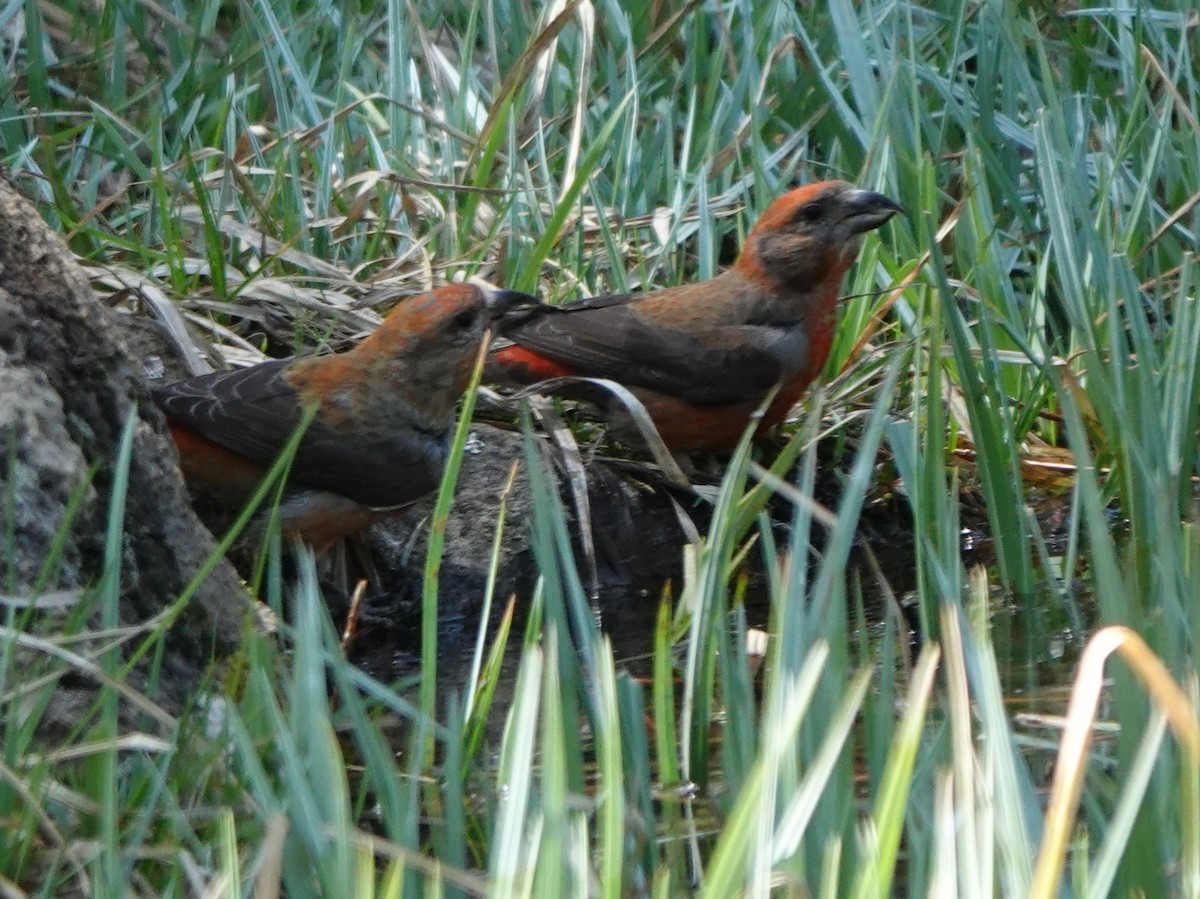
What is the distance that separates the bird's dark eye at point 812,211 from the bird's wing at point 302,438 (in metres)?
1.27

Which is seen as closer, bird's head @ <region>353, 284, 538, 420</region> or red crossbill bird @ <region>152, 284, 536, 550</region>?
red crossbill bird @ <region>152, 284, 536, 550</region>

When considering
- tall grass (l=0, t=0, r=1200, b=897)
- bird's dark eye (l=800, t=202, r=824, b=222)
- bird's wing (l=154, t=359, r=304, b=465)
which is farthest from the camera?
bird's dark eye (l=800, t=202, r=824, b=222)

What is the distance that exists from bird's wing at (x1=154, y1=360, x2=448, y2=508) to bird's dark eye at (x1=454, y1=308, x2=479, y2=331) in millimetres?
295

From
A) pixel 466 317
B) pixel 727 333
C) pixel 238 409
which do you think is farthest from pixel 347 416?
pixel 727 333

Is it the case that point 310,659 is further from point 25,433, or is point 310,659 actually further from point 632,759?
point 25,433

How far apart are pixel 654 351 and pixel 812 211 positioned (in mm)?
574

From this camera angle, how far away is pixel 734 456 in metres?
2.88

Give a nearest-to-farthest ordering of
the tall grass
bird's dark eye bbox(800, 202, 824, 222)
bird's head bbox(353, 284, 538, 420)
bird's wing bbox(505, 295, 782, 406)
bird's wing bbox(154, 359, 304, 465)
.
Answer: the tall grass, bird's wing bbox(154, 359, 304, 465), bird's head bbox(353, 284, 538, 420), bird's wing bbox(505, 295, 782, 406), bird's dark eye bbox(800, 202, 824, 222)

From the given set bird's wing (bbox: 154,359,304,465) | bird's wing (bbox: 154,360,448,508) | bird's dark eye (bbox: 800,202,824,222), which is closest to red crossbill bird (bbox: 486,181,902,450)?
bird's dark eye (bbox: 800,202,824,222)

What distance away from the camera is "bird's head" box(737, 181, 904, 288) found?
4875mm

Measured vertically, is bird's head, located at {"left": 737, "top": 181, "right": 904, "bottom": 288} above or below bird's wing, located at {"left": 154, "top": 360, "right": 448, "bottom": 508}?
above

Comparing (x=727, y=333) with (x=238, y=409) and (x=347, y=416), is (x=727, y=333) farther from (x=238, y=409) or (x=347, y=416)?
(x=238, y=409)

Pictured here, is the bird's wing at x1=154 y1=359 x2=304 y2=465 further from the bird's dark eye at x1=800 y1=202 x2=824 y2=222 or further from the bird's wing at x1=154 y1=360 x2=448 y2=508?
the bird's dark eye at x1=800 y1=202 x2=824 y2=222

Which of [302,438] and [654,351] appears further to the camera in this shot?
[654,351]
